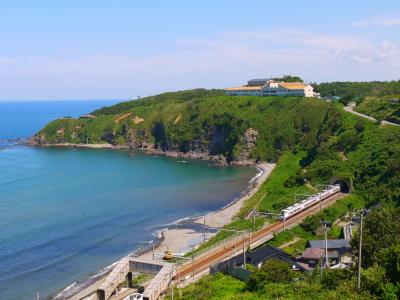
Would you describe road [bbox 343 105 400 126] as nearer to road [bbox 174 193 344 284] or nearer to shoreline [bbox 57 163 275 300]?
shoreline [bbox 57 163 275 300]

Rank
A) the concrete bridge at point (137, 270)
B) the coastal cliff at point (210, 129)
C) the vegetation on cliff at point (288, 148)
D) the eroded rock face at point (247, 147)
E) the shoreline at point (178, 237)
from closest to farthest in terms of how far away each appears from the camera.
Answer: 1. the vegetation on cliff at point (288, 148)
2. the concrete bridge at point (137, 270)
3. the shoreline at point (178, 237)
4. the eroded rock face at point (247, 147)
5. the coastal cliff at point (210, 129)

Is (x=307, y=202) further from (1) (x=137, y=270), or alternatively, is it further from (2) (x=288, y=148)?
(2) (x=288, y=148)

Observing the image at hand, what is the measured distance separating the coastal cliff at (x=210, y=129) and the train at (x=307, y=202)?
135 ft

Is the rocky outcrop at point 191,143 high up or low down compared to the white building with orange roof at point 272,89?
down

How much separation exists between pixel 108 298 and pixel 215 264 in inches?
390

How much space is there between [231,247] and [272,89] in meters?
99.6

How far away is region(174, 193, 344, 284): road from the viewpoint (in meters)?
40.2

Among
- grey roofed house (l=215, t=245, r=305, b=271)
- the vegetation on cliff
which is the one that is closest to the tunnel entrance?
the vegetation on cliff

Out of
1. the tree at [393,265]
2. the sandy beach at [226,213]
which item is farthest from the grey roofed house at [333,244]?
the tree at [393,265]

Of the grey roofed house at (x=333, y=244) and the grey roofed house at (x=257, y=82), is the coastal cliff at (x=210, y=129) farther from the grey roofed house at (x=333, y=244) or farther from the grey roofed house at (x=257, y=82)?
the grey roofed house at (x=333, y=244)

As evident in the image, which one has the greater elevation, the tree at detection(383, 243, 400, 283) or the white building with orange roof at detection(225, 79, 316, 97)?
the white building with orange roof at detection(225, 79, 316, 97)

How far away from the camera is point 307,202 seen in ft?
193

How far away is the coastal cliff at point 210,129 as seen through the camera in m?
116

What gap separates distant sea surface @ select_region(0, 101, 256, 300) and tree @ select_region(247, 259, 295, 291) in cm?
1992
